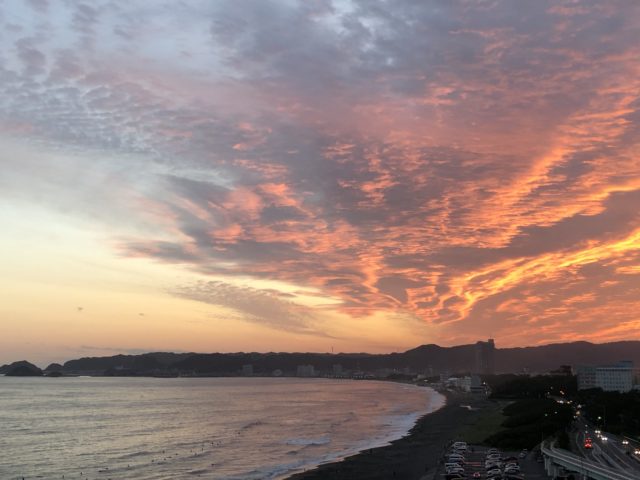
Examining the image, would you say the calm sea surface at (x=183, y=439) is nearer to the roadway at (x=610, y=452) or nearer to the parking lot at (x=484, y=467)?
the parking lot at (x=484, y=467)

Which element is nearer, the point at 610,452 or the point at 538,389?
the point at 610,452

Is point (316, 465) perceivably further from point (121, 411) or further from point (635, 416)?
point (121, 411)

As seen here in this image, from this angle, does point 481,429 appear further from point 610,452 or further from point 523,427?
point 610,452

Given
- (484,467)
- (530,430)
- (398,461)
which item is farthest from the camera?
(530,430)

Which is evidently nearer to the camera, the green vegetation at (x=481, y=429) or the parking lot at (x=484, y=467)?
the parking lot at (x=484, y=467)

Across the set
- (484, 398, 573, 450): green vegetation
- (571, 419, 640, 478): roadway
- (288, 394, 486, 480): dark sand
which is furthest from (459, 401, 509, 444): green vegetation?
(571, 419, 640, 478): roadway

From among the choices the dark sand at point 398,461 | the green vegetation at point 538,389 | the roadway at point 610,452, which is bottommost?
the dark sand at point 398,461

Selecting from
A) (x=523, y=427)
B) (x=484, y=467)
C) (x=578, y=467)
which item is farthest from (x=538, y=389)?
(x=578, y=467)

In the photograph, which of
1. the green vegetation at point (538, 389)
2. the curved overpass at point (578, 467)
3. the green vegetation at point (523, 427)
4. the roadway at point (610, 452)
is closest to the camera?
the curved overpass at point (578, 467)

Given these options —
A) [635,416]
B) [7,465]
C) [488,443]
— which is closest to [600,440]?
[488,443]

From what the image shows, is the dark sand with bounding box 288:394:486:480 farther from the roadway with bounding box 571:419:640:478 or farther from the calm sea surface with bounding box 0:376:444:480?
the roadway with bounding box 571:419:640:478

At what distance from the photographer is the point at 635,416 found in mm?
90438

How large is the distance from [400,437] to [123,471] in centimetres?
4251

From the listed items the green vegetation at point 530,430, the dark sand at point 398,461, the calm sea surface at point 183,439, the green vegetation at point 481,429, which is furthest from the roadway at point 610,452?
the calm sea surface at point 183,439
